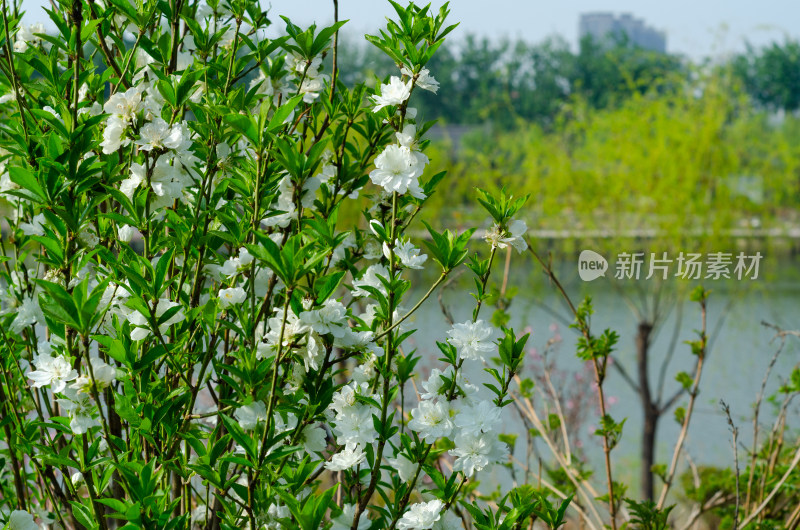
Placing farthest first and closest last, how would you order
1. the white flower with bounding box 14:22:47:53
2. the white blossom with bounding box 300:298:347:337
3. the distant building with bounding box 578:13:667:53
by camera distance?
the distant building with bounding box 578:13:667:53 < the white flower with bounding box 14:22:47:53 < the white blossom with bounding box 300:298:347:337

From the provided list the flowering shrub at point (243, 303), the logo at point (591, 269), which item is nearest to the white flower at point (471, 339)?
the flowering shrub at point (243, 303)

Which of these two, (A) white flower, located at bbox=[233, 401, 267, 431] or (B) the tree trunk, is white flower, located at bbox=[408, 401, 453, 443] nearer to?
(A) white flower, located at bbox=[233, 401, 267, 431]

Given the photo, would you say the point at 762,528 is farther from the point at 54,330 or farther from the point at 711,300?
the point at 711,300

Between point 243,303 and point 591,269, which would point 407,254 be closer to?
point 243,303

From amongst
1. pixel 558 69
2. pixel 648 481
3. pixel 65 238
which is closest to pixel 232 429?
pixel 65 238

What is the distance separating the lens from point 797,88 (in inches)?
1356

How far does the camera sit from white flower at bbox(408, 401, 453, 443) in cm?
86

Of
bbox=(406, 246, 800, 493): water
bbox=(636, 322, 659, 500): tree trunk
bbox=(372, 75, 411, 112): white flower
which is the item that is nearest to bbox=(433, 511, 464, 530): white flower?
bbox=(372, 75, 411, 112): white flower

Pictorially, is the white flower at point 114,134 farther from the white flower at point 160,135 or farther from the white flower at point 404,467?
the white flower at point 404,467

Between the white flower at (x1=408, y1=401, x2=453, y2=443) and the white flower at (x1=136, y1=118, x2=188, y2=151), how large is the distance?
16.0 inches

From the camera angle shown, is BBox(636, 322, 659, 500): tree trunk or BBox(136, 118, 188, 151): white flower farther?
BBox(636, 322, 659, 500): tree trunk

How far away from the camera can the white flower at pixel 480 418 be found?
2.75ft

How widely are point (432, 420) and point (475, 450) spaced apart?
6 cm

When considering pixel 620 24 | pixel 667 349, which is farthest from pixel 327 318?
pixel 620 24
